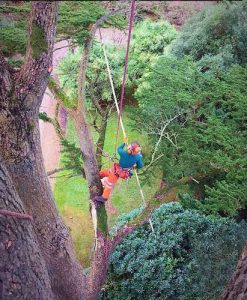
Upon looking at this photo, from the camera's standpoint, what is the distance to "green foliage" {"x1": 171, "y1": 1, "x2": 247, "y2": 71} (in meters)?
8.91

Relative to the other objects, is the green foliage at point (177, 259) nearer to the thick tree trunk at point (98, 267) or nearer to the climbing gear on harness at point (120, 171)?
the thick tree trunk at point (98, 267)

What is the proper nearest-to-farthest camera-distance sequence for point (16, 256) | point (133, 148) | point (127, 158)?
point (16, 256), point (133, 148), point (127, 158)

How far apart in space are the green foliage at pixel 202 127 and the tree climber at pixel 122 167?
0.49 metres

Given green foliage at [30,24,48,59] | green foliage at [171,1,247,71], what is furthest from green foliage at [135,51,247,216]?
green foliage at [171,1,247,71]

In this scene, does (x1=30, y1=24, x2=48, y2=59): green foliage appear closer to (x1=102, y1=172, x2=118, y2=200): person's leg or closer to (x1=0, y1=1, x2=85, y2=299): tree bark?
(x1=0, y1=1, x2=85, y2=299): tree bark

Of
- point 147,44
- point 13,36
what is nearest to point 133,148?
point 13,36

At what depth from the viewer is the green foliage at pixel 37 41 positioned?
335 cm

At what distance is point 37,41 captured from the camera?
11.0ft

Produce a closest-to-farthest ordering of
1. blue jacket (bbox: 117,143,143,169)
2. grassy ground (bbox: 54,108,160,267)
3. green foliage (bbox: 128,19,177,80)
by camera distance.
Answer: blue jacket (bbox: 117,143,143,169), grassy ground (bbox: 54,108,160,267), green foliage (bbox: 128,19,177,80)

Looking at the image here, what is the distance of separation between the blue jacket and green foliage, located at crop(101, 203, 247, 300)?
1.92 metres

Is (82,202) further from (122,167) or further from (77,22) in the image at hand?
(77,22)

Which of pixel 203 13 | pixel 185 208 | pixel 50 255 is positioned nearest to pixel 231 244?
pixel 185 208

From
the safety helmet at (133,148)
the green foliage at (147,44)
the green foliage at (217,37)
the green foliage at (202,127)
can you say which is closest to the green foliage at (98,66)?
the green foliage at (147,44)

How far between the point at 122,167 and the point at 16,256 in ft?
8.99
